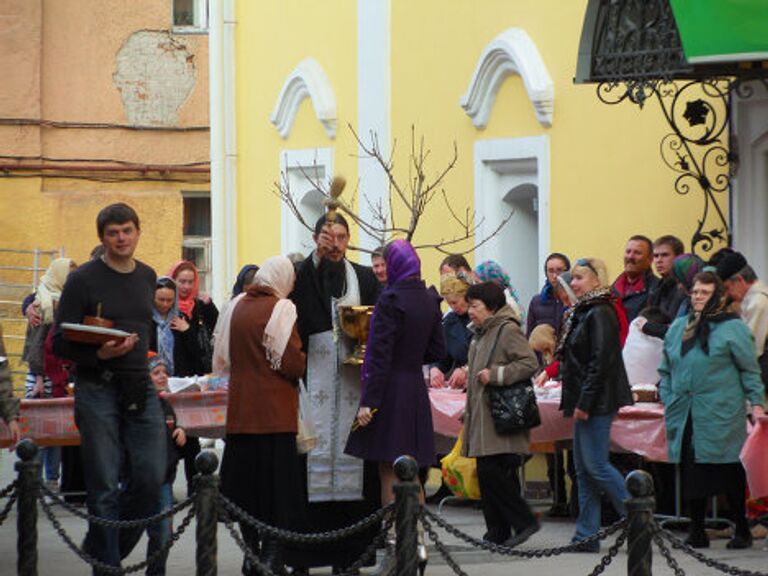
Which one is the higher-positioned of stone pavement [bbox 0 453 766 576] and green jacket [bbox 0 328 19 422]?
green jacket [bbox 0 328 19 422]

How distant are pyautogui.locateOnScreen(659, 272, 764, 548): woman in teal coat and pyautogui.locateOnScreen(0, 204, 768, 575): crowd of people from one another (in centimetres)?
1

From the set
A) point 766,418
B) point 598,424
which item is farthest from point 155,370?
point 766,418

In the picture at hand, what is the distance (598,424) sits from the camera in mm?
13539

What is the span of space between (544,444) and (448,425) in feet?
2.70

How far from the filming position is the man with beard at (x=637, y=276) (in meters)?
15.4

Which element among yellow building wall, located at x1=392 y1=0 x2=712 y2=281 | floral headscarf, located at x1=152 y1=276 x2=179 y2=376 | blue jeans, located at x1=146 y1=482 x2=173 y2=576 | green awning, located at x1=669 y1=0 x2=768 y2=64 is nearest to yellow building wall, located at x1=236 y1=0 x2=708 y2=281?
yellow building wall, located at x1=392 y1=0 x2=712 y2=281

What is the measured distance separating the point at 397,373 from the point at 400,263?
63 cm

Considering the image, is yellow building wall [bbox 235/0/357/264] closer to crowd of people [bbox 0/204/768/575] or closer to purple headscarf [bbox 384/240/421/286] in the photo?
crowd of people [bbox 0/204/768/575]

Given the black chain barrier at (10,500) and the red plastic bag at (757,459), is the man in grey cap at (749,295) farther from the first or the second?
the black chain barrier at (10,500)

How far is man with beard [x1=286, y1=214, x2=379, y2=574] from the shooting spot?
12.7 metres

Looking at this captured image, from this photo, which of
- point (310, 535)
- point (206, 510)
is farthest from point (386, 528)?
point (206, 510)

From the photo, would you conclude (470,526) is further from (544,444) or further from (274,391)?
(274,391)

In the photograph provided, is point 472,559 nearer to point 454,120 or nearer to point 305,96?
point 454,120

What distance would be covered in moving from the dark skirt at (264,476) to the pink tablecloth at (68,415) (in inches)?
105
